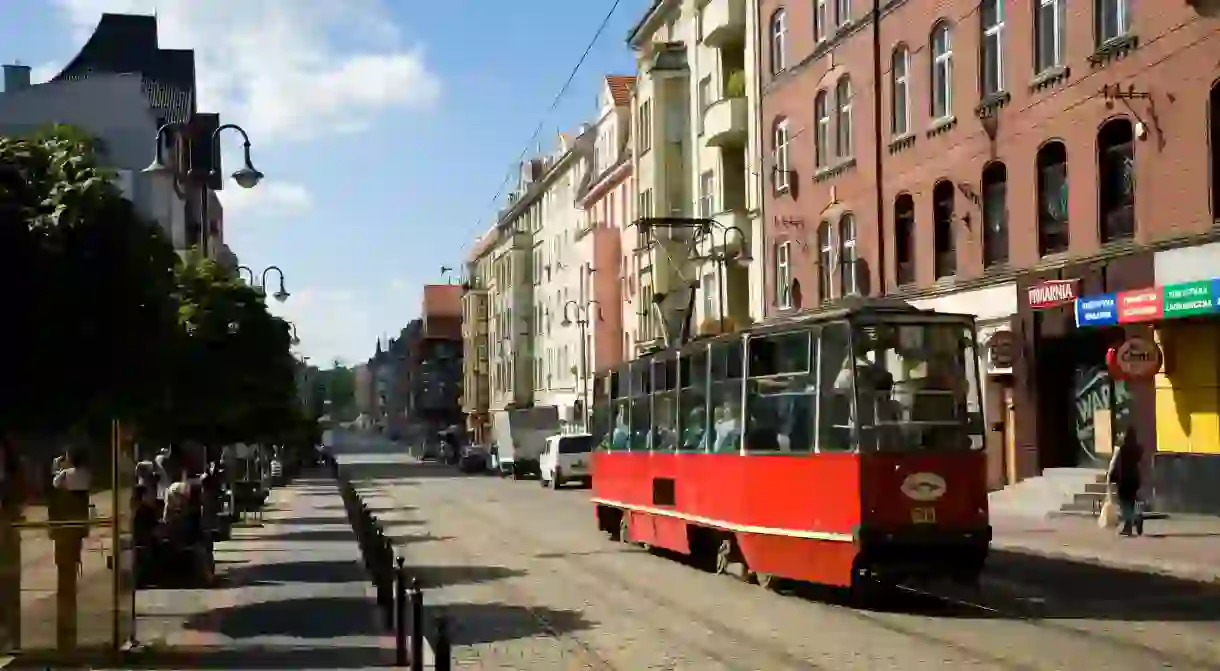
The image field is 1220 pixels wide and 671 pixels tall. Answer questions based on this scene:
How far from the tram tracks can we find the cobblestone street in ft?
0.07

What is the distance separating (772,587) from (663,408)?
176 inches

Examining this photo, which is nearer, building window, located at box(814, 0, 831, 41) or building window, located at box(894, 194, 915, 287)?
building window, located at box(894, 194, 915, 287)

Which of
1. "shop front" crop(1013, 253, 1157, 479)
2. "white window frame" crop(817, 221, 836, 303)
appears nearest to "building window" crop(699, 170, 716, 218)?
"white window frame" crop(817, 221, 836, 303)

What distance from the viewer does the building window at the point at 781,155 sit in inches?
1702

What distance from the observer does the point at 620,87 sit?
73.3 meters

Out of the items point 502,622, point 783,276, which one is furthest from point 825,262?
point 502,622

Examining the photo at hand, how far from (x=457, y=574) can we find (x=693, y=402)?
4305 mm

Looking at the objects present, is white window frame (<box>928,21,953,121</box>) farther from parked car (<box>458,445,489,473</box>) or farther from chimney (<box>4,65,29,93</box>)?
chimney (<box>4,65,29,93</box>)

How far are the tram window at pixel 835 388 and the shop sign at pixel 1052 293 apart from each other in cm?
1341

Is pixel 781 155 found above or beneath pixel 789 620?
above

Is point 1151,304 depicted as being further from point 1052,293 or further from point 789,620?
point 789,620

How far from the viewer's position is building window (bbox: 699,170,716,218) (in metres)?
50.6

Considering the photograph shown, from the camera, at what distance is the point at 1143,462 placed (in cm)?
2677

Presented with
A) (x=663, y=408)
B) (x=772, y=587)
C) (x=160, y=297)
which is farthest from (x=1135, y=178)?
(x=160, y=297)
